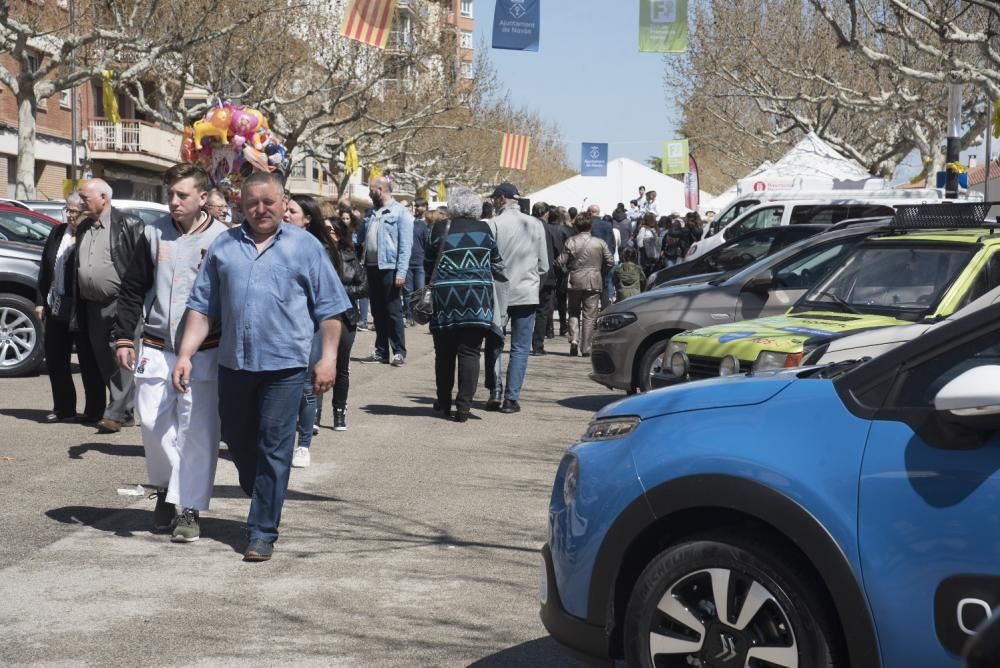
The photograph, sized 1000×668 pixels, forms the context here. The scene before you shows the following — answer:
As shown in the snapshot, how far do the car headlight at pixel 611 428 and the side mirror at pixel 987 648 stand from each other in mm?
2206

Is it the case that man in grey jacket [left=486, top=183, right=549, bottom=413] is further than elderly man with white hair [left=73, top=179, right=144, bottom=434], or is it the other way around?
man in grey jacket [left=486, top=183, right=549, bottom=413]

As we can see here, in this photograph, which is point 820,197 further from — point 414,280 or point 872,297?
point 872,297

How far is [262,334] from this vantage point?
20.9 feet

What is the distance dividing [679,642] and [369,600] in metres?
2.11

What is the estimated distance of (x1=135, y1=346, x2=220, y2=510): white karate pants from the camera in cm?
673

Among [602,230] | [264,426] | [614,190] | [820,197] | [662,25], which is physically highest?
[662,25]

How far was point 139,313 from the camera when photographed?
7.39 meters

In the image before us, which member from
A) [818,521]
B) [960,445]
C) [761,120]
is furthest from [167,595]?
[761,120]

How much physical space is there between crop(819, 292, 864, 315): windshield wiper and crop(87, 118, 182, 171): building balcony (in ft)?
131

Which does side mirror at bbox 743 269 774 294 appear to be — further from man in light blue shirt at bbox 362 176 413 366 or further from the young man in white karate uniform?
the young man in white karate uniform

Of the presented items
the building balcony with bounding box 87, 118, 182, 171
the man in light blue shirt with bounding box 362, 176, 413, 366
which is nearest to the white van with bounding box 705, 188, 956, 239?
the man in light blue shirt with bounding box 362, 176, 413, 366

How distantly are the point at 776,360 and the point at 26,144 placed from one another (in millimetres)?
23315

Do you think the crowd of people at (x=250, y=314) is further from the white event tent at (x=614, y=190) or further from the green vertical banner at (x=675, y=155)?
the green vertical banner at (x=675, y=155)

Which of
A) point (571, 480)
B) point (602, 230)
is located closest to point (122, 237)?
point (571, 480)
